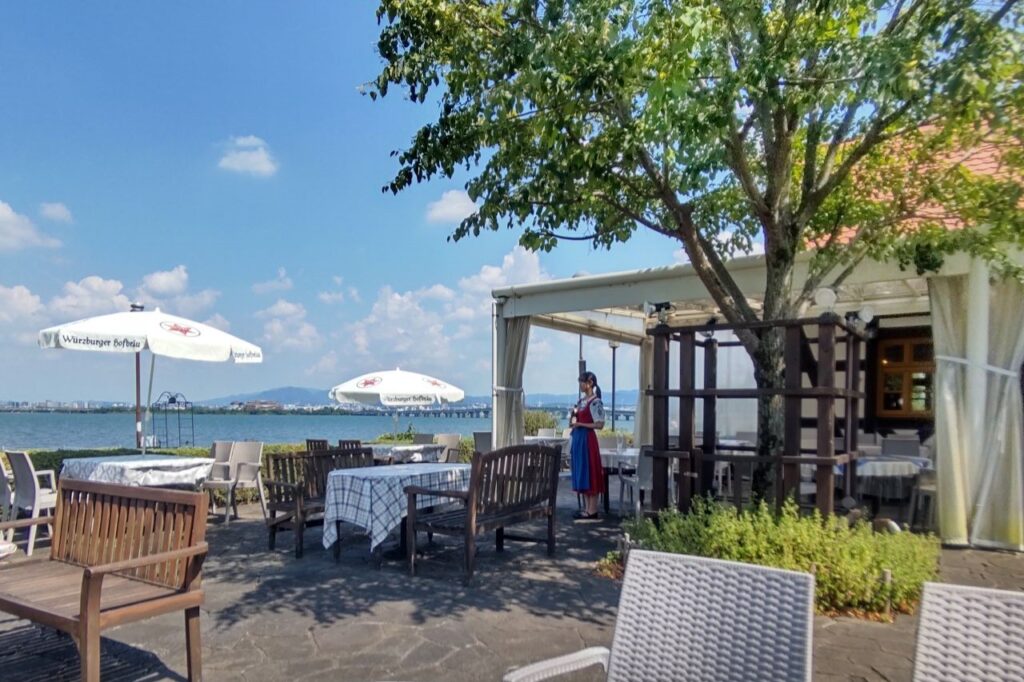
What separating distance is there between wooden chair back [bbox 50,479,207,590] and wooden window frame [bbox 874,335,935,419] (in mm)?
10686

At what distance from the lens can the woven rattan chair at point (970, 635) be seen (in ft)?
5.57

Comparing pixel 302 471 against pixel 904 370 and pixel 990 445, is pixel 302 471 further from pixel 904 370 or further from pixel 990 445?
pixel 904 370

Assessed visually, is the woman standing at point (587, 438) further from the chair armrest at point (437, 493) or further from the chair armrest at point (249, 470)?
the chair armrest at point (249, 470)

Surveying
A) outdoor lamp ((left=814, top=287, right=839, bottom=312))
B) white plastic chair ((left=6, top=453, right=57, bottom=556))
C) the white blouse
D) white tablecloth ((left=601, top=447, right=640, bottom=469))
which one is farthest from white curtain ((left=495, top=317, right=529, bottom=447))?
white plastic chair ((left=6, top=453, right=57, bottom=556))

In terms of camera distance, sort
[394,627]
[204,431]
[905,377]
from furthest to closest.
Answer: [204,431]
[905,377]
[394,627]

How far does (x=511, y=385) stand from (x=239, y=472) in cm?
363

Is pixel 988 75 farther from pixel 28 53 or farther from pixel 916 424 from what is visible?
pixel 28 53

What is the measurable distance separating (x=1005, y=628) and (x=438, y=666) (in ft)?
8.01

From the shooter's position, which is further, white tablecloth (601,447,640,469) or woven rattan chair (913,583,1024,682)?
white tablecloth (601,447,640,469)

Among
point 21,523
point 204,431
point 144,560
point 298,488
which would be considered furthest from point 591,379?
point 204,431

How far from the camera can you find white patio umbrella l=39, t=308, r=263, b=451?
732cm

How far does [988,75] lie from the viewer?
3453 mm

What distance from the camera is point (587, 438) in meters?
7.47

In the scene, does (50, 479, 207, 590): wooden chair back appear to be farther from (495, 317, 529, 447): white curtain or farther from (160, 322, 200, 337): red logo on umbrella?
(495, 317, 529, 447): white curtain
